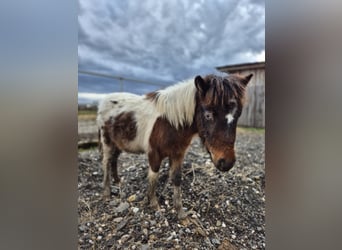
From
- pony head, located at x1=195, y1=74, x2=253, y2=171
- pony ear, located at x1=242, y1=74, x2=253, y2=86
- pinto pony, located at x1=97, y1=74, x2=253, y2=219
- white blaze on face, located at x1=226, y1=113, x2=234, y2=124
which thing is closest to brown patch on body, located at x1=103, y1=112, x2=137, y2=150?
pinto pony, located at x1=97, y1=74, x2=253, y2=219

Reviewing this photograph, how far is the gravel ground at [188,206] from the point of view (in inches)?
38.9

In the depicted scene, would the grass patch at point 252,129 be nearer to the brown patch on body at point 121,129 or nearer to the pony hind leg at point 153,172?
the pony hind leg at point 153,172

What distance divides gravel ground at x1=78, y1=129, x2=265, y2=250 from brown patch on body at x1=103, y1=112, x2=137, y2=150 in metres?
0.11

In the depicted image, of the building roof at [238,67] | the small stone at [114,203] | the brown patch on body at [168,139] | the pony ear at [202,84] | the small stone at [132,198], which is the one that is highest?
the building roof at [238,67]

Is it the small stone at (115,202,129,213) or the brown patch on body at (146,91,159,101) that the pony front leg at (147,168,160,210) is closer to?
the small stone at (115,202,129,213)

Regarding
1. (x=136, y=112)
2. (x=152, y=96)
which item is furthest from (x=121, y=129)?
(x=152, y=96)

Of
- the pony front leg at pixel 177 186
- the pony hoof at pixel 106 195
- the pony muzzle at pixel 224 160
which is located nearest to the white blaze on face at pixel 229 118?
the pony muzzle at pixel 224 160

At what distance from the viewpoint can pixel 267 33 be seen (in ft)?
3.15

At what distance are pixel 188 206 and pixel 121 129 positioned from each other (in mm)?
501

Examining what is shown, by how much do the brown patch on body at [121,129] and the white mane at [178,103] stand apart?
0.53 feet

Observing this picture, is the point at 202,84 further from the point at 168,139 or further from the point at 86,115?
the point at 86,115

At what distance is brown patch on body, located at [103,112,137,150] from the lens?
1.10 metres

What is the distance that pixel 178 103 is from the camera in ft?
3.45

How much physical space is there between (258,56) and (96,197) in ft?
3.26
